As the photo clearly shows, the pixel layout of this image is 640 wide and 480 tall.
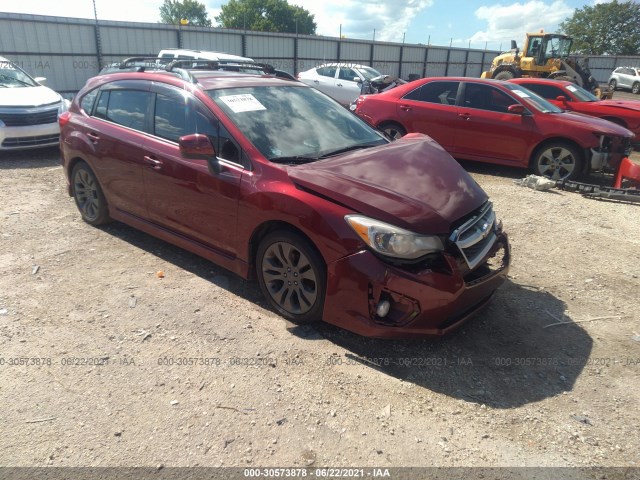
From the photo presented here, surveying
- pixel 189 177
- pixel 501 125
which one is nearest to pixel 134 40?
pixel 501 125

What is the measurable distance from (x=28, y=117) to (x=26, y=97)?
658mm

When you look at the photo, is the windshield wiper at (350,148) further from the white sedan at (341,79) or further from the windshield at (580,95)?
the white sedan at (341,79)

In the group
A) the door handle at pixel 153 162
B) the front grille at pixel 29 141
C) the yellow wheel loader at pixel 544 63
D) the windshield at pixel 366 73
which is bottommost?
the front grille at pixel 29 141

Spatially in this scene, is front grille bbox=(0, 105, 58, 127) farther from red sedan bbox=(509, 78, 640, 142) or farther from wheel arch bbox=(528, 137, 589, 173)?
red sedan bbox=(509, 78, 640, 142)

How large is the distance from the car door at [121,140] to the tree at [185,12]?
263 ft

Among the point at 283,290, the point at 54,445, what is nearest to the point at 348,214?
the point at 283,290

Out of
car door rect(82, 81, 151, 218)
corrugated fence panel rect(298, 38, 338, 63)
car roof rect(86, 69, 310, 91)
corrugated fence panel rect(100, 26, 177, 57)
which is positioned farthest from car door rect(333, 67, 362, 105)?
car door rect(82, 81, 151, 218)

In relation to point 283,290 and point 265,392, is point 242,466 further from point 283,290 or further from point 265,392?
point 283,290

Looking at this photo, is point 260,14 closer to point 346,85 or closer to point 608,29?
point 608,29

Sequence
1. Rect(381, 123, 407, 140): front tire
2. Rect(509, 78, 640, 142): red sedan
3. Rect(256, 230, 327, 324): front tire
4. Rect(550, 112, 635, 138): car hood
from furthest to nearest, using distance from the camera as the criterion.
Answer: Rect(509, 78, 640, 142): red sedan → Rect(381, 123, 407, 140): front tire → Rect(550, 112, 635, 138): car hood → Rect(256, 230, 327, 324): front tire

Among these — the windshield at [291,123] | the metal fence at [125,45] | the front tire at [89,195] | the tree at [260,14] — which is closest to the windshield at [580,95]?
the windshield at [291,123]

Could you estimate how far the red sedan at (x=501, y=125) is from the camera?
728 centimetres

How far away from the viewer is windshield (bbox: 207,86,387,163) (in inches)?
142

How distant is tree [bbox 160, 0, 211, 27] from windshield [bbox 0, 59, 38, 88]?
74.4 m
